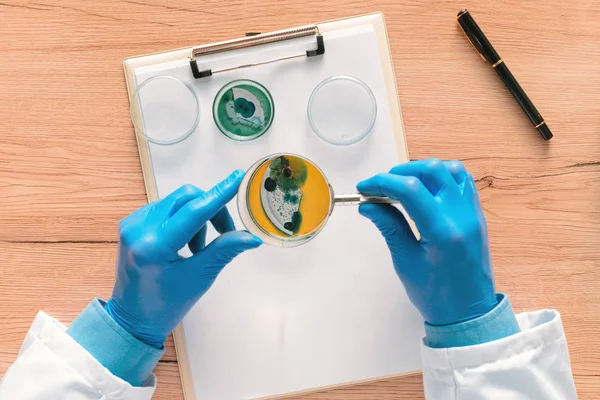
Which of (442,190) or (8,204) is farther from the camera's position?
(8,204)

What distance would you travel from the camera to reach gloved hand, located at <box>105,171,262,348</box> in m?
0.92

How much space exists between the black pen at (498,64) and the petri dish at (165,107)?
0.49m

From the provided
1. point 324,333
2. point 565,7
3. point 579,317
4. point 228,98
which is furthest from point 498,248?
point 228,98

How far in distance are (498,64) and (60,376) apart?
2.92ft

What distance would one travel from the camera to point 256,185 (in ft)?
2.91

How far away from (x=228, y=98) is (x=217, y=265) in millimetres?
295

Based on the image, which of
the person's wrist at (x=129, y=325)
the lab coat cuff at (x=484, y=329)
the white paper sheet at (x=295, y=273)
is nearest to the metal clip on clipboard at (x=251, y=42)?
the white paper sheet at (x=295, y=273)

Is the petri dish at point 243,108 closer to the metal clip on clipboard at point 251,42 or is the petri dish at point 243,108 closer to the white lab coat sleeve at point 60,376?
the metal clip on clipboard at point 251,42

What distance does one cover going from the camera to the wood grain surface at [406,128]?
1.07 m

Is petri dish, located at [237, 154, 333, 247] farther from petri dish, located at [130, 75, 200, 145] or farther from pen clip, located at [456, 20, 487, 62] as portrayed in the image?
pen clip, located at [456, 20, 487, 62]

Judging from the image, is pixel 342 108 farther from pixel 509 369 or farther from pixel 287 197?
pixel 509 369

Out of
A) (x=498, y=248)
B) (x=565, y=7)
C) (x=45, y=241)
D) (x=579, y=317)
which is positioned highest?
(x=565, y=7)

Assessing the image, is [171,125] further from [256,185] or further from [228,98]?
[256,185]

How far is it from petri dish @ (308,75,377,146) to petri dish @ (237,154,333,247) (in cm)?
19
